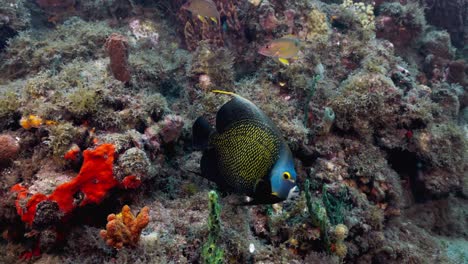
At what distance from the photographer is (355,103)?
5043 mm

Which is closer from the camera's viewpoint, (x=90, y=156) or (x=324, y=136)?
(x=90, y=156)

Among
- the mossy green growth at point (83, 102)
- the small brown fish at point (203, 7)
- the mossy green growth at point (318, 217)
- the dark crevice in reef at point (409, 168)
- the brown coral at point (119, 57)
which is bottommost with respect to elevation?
the dark crevice in reef at point (409, 168)

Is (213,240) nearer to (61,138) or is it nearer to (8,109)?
(61,138)

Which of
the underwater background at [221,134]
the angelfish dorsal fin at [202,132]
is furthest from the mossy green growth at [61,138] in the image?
the angelfish dorsal fin at [202,132]

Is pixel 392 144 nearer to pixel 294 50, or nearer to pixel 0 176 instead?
pixel 294 50

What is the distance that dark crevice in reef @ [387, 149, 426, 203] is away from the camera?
18.9ft

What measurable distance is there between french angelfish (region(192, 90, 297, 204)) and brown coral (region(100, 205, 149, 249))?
1.23 m

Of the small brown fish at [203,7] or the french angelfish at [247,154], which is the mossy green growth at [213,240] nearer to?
the french angelfish at [247,154]

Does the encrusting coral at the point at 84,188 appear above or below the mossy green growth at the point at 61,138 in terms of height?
below

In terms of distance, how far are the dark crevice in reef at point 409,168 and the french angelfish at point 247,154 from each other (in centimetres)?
467

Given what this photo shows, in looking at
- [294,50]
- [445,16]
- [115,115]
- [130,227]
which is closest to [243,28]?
[294,50]

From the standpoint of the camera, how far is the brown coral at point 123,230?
2.62 metres

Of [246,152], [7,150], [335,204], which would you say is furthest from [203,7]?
[246,152]

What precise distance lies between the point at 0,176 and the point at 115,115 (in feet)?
4.64
